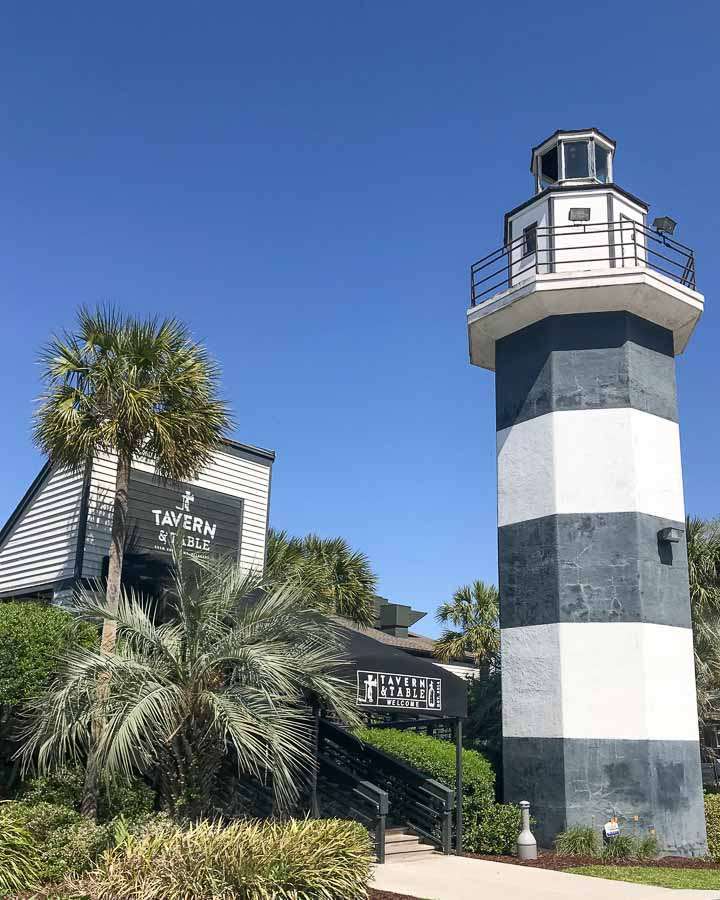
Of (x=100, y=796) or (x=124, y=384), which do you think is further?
(x=124, y=384)

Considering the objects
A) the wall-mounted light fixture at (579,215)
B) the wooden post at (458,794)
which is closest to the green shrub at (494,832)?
the wooden post at (458,794)

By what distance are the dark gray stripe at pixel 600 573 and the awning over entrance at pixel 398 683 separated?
309 centimetres

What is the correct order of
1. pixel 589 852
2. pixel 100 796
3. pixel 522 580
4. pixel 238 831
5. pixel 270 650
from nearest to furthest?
pixel 238 831
pixel 270 650
pixel 100 796
pixel 589 852
pixel 522 580

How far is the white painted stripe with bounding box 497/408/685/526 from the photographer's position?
1812 cm

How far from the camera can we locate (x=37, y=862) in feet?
34.3

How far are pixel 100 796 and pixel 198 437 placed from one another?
5956 millimetres

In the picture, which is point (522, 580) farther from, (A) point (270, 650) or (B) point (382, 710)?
(A) point (270, 650)

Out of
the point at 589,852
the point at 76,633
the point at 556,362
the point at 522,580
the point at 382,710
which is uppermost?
the point at 556,362

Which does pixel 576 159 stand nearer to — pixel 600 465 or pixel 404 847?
pixel 600 465

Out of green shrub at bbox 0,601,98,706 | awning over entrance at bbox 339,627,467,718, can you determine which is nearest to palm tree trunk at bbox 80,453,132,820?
green shrub at bbox 0,601,98,706

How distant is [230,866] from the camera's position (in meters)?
9.17

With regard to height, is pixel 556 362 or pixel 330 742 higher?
pixel 556 362

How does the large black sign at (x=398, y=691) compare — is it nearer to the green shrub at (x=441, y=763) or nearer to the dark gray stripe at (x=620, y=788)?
the green shrub at (x=441, y=763)

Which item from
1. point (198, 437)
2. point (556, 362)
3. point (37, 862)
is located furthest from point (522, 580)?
point (37, 862)
